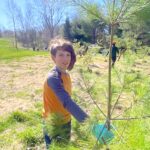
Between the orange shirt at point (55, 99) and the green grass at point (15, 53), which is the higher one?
the orange shirt at point (55, 99)

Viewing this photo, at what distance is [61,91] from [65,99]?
0.06 meters

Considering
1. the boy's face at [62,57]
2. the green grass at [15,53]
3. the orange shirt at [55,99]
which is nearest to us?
the boy's face at [62,57]

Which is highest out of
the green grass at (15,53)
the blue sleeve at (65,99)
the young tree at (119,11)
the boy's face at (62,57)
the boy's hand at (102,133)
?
the young tree at (119,11)

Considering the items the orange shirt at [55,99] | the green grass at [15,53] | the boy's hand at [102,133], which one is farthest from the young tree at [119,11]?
the green grass at [15,53]

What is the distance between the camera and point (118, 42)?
1.69 m

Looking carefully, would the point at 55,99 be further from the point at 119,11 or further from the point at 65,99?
the point at 119,11

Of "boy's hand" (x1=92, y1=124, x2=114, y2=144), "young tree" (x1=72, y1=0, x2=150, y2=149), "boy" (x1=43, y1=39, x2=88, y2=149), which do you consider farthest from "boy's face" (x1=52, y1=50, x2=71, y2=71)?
"boy's hand" (x1=92, y1=124, x2=114, y2=144)

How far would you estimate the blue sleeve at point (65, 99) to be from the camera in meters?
1.68

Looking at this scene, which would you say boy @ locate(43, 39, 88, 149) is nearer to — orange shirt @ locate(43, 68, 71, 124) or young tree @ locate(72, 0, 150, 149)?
orange shirt @ locate(43, 68, 71, 124)

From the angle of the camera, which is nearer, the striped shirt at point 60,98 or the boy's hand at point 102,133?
the boy's hand at point 102,133

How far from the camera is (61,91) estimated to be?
185 cm

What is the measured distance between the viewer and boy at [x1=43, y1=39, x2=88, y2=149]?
1622mm

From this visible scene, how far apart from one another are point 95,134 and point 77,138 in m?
0.16

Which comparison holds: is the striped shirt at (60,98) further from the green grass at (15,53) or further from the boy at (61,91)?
the green grass at (15,53)
